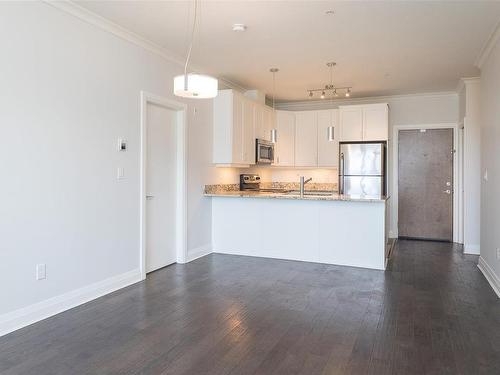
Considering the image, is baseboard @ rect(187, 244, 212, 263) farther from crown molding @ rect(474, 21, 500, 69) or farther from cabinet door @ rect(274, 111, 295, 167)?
crown molding @ rect(474, 21, 500, 69)

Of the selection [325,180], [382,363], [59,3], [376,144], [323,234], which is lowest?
[382,363]

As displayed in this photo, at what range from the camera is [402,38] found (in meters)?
4.13

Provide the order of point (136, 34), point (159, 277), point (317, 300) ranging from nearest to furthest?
point (317, 300)
point (136, 34)
point (159, 277)

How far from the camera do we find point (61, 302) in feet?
10.9

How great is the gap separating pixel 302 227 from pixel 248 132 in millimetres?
1857

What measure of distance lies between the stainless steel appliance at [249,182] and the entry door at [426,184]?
8.60 ft

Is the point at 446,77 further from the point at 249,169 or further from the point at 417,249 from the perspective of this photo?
the point at 249,169

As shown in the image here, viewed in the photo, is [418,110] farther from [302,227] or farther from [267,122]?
[302,227]

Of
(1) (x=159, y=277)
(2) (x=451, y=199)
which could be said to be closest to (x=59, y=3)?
(1) (x=159, y=277)

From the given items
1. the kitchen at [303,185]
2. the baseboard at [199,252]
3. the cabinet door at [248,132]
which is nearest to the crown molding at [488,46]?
the kitchen at [303,185]

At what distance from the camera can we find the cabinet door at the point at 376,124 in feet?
21.9

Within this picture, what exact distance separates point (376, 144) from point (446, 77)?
4.78ft

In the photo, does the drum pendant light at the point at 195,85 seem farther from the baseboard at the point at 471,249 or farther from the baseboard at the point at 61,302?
the baseboard at the point at 471,249

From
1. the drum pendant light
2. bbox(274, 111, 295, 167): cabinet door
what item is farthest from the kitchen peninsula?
the drum pendant light
